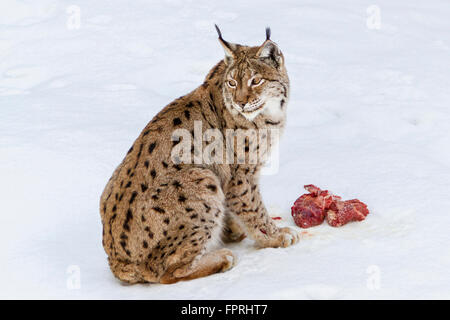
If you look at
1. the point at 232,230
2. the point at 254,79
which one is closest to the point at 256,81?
the point at 254,79

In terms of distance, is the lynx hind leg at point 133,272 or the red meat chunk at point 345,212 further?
the red meat chunk at point 345,212

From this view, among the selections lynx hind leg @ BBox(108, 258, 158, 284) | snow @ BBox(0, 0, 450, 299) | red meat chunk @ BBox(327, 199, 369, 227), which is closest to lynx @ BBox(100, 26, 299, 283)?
lynx hind leg @ BBox(108, 258, 158, 284)

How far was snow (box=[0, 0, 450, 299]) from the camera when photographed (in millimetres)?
4621

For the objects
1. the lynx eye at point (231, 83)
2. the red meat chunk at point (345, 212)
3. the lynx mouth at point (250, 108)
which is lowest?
the red meat chunk at point (345, 212)

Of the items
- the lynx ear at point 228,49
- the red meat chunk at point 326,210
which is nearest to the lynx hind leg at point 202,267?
the red meat chunk at point 326,210

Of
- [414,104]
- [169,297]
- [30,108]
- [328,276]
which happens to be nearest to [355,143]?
[414,104]

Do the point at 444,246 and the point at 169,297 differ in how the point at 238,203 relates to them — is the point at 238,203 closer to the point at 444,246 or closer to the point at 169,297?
the point at 169,297

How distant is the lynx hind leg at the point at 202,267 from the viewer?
15.0 feet

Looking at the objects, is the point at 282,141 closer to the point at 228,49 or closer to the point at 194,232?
the point at 228,49

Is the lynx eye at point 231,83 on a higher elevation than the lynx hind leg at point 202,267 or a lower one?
higher

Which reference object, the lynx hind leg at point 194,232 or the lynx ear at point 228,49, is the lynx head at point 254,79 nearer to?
the lynx ear at point 228,49

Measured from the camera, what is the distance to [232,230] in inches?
209

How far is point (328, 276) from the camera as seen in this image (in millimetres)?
4477

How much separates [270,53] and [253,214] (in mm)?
1258
